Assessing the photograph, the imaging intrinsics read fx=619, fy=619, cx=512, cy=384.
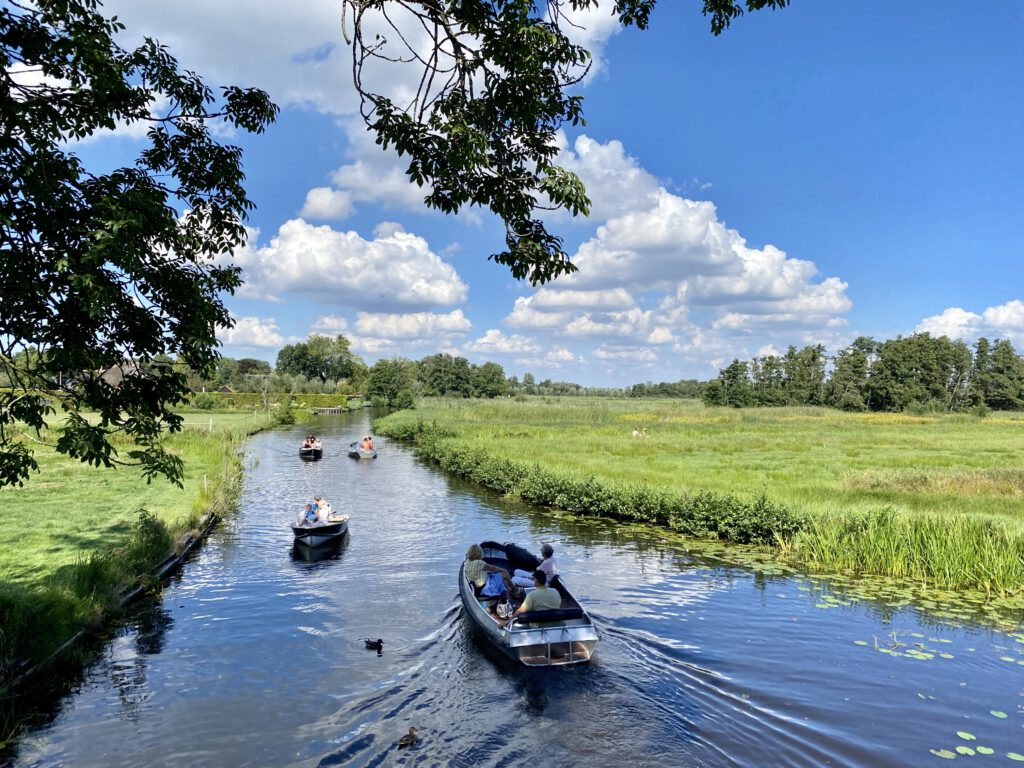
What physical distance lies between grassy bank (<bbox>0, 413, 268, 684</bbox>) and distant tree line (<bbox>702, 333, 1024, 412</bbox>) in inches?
3952

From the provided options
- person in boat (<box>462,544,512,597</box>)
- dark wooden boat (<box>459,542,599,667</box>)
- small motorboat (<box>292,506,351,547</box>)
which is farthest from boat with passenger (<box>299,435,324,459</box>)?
dark wooden boat (<box>459,542,599,667</box>)

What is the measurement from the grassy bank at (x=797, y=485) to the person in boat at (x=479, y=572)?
9.03 m

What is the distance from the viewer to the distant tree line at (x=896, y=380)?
358 feet

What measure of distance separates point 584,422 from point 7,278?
6266cm

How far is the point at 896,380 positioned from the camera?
360 ft

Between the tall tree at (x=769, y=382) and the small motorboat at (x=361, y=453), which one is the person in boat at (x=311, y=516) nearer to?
the small motorboat at (x=361, y=453)

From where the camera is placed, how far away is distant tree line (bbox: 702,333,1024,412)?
358ft

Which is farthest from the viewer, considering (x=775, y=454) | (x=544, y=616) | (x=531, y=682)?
(x=775, y=454)

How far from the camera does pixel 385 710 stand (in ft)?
32.6

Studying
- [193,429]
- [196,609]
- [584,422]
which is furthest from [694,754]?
[584,422]

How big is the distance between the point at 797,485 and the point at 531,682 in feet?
65.3

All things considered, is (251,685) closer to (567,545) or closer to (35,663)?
(35,663)

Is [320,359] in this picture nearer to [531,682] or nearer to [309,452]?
[309,452]

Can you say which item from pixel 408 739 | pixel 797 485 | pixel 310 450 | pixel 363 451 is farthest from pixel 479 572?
pixel 310 450
